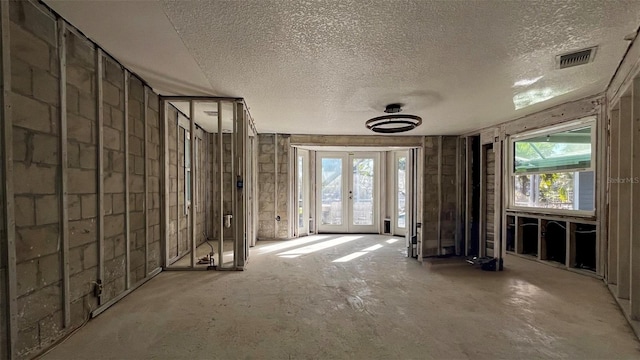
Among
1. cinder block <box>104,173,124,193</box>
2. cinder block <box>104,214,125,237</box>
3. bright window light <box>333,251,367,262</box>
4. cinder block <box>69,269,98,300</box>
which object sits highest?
cinder block <box>104,173,124,193</box>

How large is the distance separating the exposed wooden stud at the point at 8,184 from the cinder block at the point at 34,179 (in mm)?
78

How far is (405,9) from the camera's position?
5.60ft

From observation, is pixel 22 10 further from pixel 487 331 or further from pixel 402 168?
pixel 402 168

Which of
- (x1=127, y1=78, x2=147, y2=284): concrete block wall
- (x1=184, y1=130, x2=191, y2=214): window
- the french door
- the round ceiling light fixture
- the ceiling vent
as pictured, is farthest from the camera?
the french door

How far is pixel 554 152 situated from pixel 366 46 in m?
3.70

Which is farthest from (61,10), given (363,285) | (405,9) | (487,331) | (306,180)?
(306,180)

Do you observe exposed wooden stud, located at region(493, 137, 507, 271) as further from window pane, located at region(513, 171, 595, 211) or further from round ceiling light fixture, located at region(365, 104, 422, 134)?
round ceiling light fixture, located at region(365, 104, 422, 134)

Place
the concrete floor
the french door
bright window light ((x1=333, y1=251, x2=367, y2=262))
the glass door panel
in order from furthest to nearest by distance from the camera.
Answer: the french door, the glass door panel, bright window light ((x1=333, y1=251, x2=367, y2=262)), the concrete floor

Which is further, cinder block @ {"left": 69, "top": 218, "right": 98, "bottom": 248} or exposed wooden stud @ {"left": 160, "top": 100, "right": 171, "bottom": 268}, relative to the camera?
exposed wooden stud @ {"left": 160, "top": 100, "right": 171, "bottom": 268}

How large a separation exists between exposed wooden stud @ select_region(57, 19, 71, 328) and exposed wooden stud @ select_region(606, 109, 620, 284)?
4998 mm

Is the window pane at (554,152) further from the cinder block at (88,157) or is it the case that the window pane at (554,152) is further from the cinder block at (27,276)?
the cinder block at (27,276)

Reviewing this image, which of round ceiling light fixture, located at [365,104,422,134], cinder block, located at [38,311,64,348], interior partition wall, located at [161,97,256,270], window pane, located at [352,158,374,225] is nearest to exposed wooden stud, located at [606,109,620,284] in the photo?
round ceiling light fixture, located at [365,104,422,134]

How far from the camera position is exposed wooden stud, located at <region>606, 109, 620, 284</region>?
310 centimetres

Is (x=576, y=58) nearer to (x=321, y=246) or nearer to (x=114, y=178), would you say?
(x=114, y=178)
